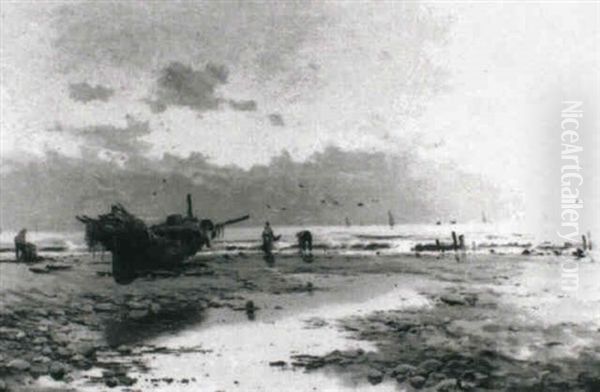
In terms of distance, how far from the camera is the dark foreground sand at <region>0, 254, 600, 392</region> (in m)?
11.0

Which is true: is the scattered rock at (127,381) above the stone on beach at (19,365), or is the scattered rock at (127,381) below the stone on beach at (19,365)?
below

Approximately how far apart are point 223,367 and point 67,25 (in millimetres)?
12868

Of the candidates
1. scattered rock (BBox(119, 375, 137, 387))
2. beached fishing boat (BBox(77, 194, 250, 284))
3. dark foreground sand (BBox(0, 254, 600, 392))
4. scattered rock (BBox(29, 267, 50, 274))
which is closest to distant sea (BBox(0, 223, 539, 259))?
scattered rock (BBox(29, 267, 50, 274))

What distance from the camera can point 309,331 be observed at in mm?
14234

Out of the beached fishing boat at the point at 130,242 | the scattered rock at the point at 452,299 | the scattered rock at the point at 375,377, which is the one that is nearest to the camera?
the scattered rock at the point at 375,377

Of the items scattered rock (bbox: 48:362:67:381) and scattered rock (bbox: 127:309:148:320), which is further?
scattered rock (bbox: 127:309:148:320)

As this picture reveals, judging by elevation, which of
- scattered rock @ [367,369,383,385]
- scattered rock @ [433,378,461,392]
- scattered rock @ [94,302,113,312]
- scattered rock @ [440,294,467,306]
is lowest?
scattered rock @ [433,378,461,392]

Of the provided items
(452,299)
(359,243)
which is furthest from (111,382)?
(359,243)

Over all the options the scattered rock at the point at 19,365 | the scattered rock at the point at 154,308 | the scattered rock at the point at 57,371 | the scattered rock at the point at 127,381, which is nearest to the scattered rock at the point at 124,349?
the scattered rock at the point at 57,371

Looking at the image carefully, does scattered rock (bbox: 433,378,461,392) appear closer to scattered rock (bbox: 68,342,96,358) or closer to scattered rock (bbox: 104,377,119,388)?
scattered rock (bbox: 104,377,119,388)

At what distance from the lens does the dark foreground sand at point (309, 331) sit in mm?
11016

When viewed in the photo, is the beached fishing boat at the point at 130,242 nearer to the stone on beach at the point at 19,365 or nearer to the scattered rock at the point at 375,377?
the stone on beach at the point at 19,365

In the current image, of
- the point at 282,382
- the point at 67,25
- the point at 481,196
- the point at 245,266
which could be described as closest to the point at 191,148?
the point at 67,25

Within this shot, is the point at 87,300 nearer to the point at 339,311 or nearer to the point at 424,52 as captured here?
the point at 339,311
